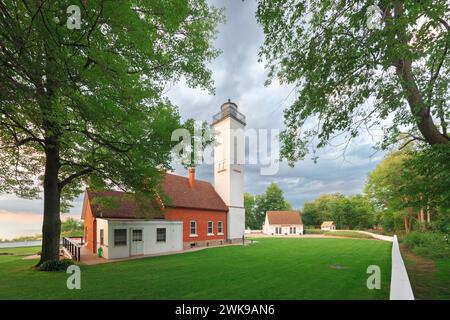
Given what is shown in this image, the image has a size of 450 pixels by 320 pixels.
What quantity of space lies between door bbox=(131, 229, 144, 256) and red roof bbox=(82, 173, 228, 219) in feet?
3.95

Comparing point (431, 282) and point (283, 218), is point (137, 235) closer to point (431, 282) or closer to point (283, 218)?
point (431, 282)

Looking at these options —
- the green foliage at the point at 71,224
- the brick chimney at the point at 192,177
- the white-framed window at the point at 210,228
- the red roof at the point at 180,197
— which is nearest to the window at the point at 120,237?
the red roof at the point at 180,197

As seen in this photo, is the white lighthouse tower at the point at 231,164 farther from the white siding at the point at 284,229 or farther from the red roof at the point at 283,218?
the red roof at the point at 283,218

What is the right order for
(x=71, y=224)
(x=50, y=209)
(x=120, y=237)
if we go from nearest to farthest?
(x=50, y=209), (x=120, y=237), (x=71, y=224)

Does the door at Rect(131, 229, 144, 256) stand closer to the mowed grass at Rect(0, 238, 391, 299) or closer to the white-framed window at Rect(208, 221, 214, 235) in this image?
the mowed grass at Rect(0, 238, 391, 299)

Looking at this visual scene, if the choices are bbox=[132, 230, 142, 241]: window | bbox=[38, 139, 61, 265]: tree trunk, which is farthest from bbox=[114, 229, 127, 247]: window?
bbox=[38, 139, 61, 265]: tree trunk

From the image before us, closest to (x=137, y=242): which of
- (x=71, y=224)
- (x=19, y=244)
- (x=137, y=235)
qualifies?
(x=137, y=235)

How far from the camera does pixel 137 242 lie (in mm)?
18734

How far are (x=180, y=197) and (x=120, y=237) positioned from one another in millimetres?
7609

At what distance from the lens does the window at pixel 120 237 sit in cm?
1766

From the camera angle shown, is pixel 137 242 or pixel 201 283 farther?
pixel 137 242
